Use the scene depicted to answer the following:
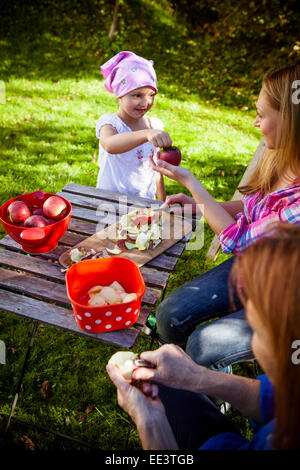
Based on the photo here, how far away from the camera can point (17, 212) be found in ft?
5.22

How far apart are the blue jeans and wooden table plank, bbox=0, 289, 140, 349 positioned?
0.42 m

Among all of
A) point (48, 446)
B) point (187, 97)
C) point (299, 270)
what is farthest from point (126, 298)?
point (187, 97)

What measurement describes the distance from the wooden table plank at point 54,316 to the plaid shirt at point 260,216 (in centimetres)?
69

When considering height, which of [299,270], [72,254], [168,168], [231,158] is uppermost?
[299,270]

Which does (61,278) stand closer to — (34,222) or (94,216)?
(34,222)

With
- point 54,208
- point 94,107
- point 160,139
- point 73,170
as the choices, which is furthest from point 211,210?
point 94,107

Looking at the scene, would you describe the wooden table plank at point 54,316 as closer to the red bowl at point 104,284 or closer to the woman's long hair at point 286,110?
the red bowl at point 104,284

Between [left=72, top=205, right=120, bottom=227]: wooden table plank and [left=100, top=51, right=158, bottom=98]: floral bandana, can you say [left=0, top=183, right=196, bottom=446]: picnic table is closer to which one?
[left=72, top=205, right=120, bottom=227]: wooden table plank

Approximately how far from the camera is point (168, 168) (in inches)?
76.9

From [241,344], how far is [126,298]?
2.03 ft

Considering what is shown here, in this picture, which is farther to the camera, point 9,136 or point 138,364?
point 9,136

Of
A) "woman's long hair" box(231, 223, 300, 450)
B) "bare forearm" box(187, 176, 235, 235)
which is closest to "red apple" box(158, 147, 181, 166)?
"bare forearm" box(187, 176, 235, 235)
